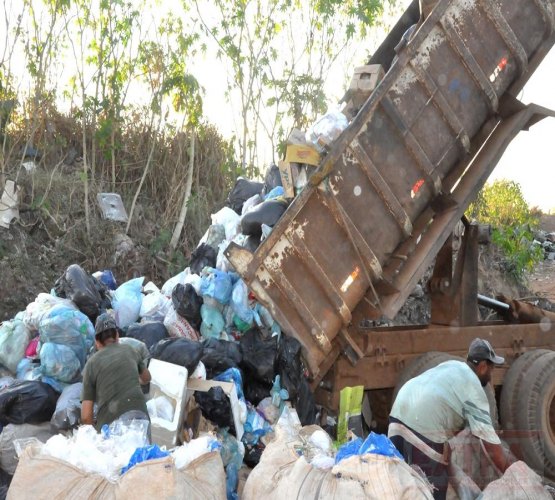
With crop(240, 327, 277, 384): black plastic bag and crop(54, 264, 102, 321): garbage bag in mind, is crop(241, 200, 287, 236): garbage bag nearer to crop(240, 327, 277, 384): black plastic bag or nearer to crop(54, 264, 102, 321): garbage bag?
crop(240, 327, 277, 384): black plastic bag

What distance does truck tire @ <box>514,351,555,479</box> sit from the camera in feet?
17.3

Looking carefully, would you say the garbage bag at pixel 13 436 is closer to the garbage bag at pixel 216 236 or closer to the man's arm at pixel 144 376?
the man's arm at pixel 144 376

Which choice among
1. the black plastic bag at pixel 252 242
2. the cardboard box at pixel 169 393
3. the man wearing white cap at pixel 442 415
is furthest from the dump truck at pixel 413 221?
the man wearing white cap at pixel 442 415

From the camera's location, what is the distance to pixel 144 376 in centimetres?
456

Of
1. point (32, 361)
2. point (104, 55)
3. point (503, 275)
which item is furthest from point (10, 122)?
point (503, 275)

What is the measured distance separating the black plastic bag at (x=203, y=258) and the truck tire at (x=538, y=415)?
269 cm

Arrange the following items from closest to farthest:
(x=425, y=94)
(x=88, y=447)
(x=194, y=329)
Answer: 1. (x=88, y=447)
2. (x=425, y=94)
3. (x=194, y=329)

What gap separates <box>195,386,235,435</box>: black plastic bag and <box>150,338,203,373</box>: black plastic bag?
26 centimetres

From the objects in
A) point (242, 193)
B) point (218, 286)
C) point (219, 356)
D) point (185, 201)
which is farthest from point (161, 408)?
point (185, 201)

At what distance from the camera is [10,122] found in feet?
32.6

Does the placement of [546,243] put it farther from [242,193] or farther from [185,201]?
[242,193]

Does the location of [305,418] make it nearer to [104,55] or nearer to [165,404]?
[165,404]

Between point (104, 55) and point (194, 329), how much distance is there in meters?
5.51

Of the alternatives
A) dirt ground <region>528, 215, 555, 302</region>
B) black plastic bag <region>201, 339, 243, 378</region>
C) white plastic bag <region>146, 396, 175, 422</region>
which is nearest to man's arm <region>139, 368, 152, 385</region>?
white plastic bag <region>146, 396, 175, 422</region>
